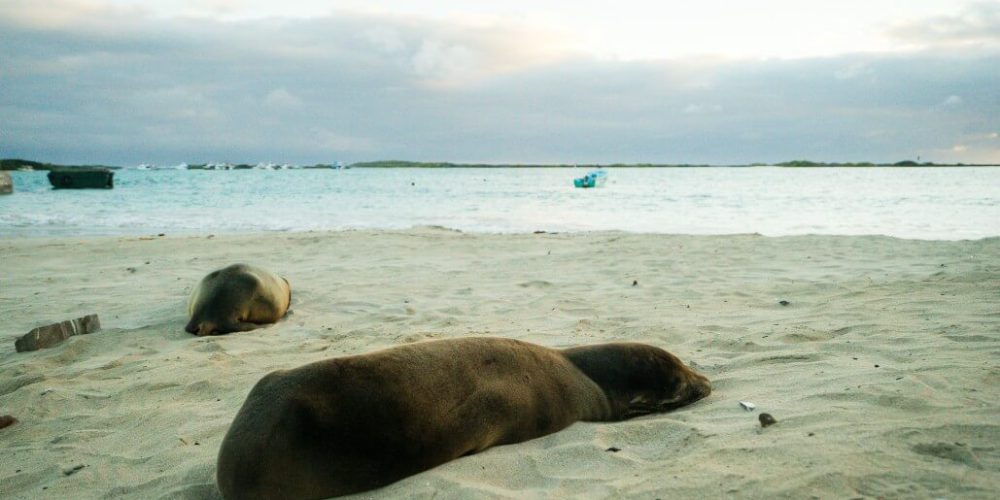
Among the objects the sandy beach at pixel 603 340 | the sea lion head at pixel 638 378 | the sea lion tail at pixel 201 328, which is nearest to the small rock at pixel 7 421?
the sandy beach at pixel 603 340

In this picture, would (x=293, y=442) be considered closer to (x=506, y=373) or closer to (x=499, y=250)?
(x=506, y=373)

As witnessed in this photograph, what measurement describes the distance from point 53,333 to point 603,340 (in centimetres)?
502

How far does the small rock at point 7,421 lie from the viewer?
4477mm

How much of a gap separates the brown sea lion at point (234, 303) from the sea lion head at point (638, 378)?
4189 mm

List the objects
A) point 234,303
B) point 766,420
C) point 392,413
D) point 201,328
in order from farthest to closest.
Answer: point 234,303, point 201,328, point 766,420, point 392,413

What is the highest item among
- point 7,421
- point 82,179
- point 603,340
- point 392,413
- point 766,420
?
point 82,179

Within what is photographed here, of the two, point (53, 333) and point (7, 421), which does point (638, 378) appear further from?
point (53, 333)

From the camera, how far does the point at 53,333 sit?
21.1 feet

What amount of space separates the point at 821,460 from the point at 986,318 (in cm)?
383

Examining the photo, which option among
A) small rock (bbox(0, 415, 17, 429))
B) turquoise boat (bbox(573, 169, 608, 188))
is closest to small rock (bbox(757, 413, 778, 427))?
small rock (bbox(0, 415, 17, 429))

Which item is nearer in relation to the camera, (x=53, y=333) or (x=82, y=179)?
(x=53, y=333)

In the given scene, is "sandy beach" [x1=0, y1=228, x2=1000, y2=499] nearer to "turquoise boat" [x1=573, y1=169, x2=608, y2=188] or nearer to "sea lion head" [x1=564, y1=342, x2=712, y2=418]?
"sea lion head" [x1=564, y1=342, x2=712, y2=418]

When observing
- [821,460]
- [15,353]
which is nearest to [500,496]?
[821,460]

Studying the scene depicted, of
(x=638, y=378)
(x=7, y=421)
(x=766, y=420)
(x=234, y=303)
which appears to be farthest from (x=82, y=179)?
(x=766, y=420)
